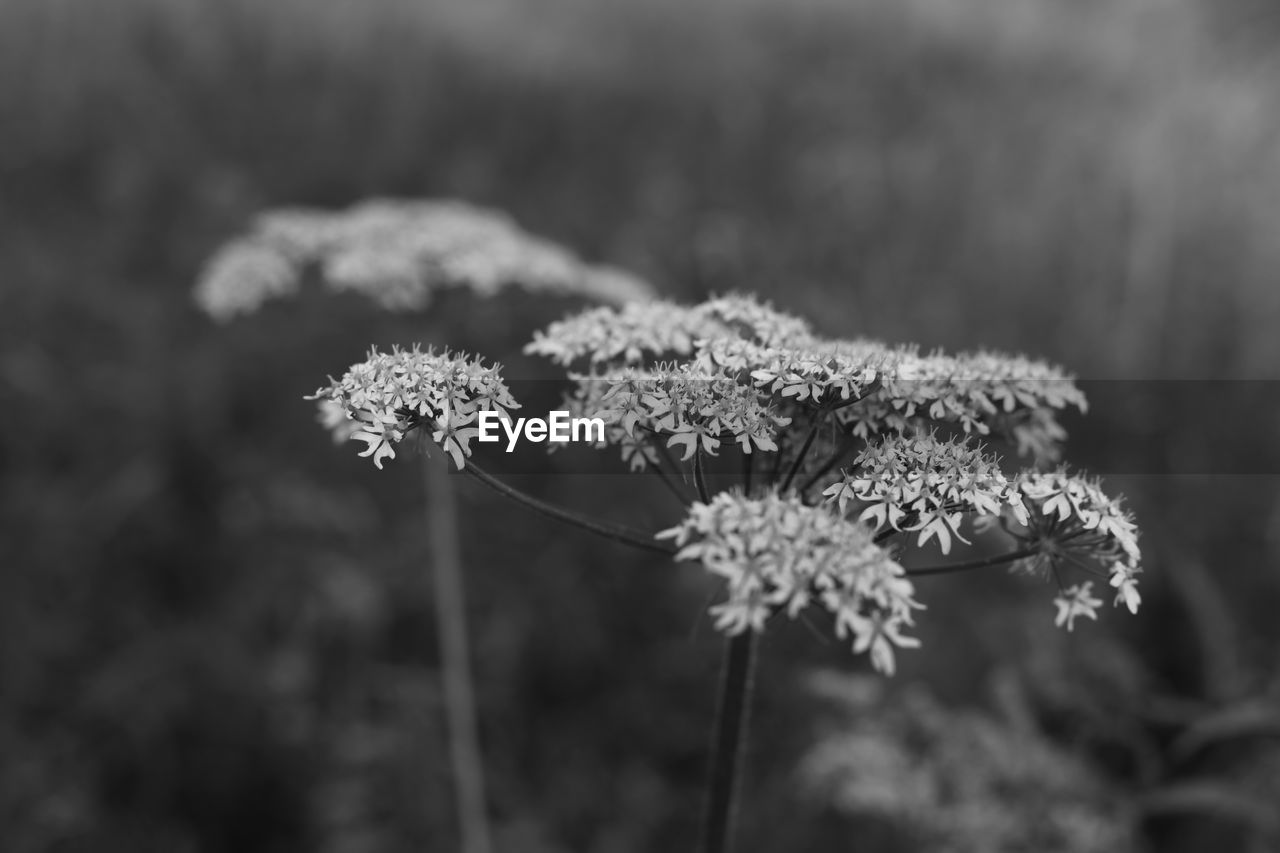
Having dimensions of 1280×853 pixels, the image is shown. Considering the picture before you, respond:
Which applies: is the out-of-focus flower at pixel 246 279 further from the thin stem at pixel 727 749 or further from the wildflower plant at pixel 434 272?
the thin stem at pixel 727 749

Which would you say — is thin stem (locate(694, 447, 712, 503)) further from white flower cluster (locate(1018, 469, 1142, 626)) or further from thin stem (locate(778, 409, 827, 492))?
white flower cluster (locate(1018, 469, 1142, 626))

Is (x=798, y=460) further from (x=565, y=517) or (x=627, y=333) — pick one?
(x=627, y=333)

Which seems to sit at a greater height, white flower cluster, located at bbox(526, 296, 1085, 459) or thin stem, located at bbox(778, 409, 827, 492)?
white flower cluster, located at bbox(526, 296, 1085, 459)

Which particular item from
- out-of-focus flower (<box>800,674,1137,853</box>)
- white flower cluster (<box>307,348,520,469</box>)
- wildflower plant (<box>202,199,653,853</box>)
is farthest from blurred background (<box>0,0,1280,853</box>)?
white flower cluster (<box>307,348,520,469</box>)

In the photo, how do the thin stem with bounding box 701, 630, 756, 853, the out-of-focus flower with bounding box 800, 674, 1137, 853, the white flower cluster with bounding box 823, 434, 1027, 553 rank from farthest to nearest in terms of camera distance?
the out-of-focus flower with bounding box 800, 674, 1137, 853
the thin stem with bounding box 701, 630, 756, 853
the white flower cluster with bounding box 823, 434, 1027, 553

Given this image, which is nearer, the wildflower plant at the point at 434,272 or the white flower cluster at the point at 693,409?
the white flower cluster at the point at 693,409

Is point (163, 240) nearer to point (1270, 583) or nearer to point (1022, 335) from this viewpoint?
point (1022, 335)

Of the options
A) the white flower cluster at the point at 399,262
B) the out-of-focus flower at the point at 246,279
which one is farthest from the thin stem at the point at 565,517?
the out-of-focus flower at the point at 246,279
